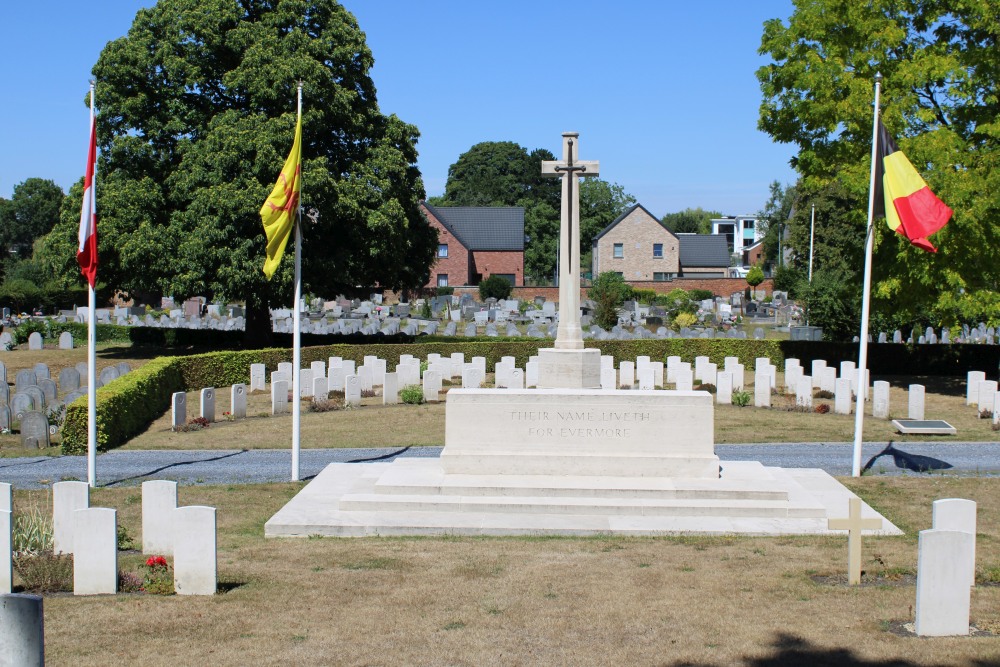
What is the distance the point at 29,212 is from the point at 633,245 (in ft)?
234

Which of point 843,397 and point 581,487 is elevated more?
point 843,397

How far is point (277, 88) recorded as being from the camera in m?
31.0

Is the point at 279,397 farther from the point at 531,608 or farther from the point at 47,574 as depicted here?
the point at 531,608

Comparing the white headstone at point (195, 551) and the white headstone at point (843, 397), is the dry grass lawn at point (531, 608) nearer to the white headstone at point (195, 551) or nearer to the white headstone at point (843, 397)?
the white headstone at point (195, 551)

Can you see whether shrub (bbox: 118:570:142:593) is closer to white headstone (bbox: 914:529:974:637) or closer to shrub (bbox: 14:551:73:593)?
shrub (bbox: 14:551:73:593)

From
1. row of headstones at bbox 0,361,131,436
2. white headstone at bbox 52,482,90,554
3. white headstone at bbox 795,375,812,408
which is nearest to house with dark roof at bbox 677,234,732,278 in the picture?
white headstone at bbox 795,375,812,408

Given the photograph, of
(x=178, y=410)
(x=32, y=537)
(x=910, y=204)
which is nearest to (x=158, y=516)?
(x=32, y=537)

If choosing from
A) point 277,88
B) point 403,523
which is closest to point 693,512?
point 403,523

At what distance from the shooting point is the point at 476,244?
75188 mm

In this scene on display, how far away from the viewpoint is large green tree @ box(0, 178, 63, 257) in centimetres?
10962

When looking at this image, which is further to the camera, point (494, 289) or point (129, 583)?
point (494, 289)

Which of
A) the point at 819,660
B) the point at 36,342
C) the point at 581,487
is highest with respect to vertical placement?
the point at 36,342

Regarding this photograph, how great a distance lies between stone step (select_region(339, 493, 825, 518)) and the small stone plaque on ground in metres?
8.21

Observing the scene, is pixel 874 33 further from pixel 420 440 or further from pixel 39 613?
pixel 39 613
